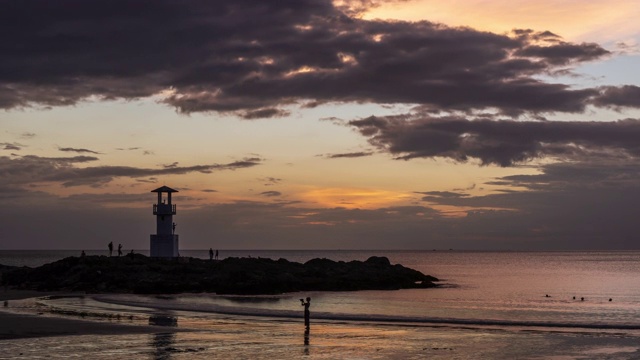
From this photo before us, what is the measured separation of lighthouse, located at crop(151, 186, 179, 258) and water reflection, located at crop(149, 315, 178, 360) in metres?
37.5

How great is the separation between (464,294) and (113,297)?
36.7m

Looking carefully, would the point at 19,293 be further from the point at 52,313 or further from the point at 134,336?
the point at 134,336

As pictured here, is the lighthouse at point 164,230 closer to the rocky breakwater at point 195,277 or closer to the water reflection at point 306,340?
the rocky breakwater at point 195,277

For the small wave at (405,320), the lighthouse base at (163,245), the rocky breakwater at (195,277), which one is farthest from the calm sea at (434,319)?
the lighthouse base at (163,245)

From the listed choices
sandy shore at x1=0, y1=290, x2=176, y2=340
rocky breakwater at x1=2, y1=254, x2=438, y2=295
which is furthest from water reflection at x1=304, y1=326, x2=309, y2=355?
rocky breakwater at x1=2, y1=254, x2=438, y2=295

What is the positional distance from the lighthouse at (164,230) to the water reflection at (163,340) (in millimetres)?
37480

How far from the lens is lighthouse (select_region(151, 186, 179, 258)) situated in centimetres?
7838

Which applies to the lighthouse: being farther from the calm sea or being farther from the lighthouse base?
the calm sea

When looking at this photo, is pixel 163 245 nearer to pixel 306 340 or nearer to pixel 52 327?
pixel 52 327

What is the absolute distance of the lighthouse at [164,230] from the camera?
78375 millimetres

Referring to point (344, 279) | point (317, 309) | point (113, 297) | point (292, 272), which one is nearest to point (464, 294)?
point (344, 279)

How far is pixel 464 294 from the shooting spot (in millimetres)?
77812

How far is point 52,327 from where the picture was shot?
35719 millimetres

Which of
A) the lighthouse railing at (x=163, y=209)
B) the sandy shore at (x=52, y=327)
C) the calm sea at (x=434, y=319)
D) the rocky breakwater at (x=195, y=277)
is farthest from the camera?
the lighthouse railing at (x=163, y=209)
